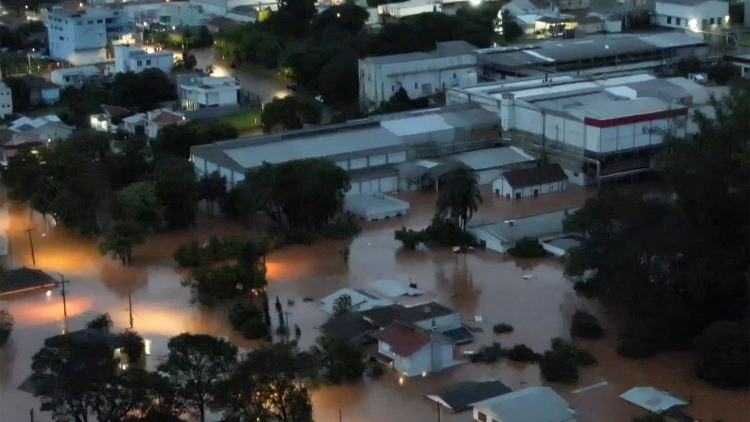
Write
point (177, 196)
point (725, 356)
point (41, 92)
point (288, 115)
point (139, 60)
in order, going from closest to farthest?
point (725, 356) → point (177, 196) → point (288, 115) → point (41, 92) → point (139, 60)

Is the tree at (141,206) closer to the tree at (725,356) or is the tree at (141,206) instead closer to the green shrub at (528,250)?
the green shrub at (528,250)

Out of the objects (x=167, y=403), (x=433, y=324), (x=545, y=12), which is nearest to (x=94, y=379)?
(x=167, y=403)

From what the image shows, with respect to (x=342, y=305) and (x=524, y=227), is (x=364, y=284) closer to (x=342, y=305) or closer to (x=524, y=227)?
(x=342, y=305)

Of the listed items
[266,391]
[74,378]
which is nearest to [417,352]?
[266,391]

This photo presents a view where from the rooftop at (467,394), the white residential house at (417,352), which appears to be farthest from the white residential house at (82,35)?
the rooftop at (467,394)

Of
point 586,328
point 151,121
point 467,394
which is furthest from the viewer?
point 151,121

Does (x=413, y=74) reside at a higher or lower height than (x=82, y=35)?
lower

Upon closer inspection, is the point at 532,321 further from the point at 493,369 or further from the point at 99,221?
the point at 99,221
